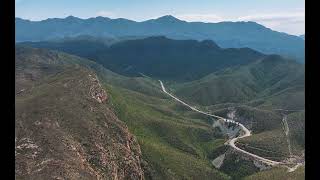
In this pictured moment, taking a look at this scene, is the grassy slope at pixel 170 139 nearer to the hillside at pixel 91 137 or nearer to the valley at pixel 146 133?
the hillside at pixel 91 137

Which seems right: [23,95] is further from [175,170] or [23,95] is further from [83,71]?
[175,170]

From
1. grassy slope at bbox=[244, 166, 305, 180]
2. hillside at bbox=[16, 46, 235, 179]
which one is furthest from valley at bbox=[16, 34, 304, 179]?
grassy slope at bbox=[244, 166, 305, 180]

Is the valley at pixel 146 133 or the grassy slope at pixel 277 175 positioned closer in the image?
the valley at pixel 146 133

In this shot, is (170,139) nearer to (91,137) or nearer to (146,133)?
(146,133)

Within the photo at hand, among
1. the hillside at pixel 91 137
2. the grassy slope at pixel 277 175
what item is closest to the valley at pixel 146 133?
the hillside at pixel 91 137

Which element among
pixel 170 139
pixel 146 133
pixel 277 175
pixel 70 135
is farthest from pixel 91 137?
pixel 170 139

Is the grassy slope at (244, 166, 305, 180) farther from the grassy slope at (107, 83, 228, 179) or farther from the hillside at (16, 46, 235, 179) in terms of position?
the hillside at (16, 46, 235, 179)

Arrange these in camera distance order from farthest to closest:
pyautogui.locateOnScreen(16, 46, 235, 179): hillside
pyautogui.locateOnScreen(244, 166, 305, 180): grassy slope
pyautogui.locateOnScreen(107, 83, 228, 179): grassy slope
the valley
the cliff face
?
1. pyautogui.locateOnScreen(107, 83, 228, 179): grassy slope
2. pyautogui.locateOnScreen(244, 166, 305, 180): grassy slope
3. the valley
4. pyautogui.locateOnScreen(16, 46, 235, 179): hillside
5. the cliff face

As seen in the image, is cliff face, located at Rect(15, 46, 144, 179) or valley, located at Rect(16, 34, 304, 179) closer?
cliff face, located at Rect(15, 46, 144, 179)
